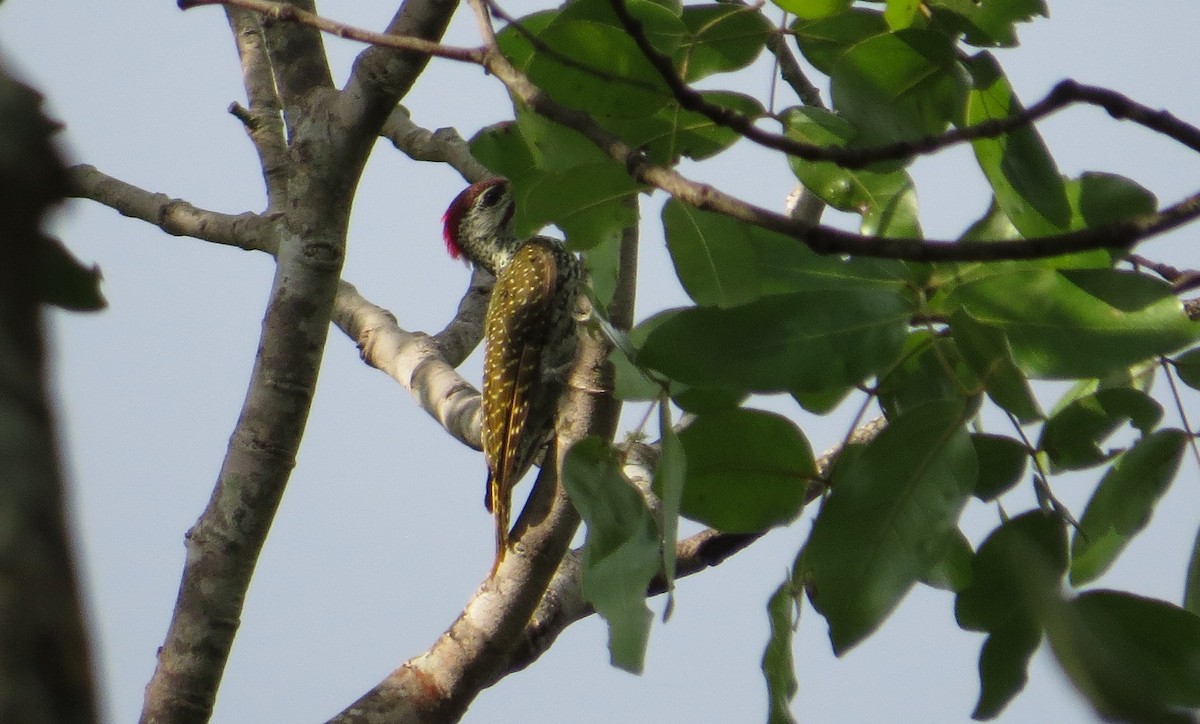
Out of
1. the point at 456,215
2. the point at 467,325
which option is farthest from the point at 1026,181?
the point at 456,215

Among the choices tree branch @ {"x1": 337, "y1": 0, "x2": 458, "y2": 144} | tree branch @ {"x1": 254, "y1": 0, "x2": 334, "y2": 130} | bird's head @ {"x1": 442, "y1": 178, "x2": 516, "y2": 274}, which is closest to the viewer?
tree branch @ {"x1": 337, "y1": 0, "x2": 458, "y2": 144}

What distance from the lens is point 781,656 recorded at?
142 centimetres

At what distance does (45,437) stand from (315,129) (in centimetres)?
168

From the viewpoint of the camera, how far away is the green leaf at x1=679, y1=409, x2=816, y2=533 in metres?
1.42

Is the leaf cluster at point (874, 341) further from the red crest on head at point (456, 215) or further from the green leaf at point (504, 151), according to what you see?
the red crest on head at point (456, 215)

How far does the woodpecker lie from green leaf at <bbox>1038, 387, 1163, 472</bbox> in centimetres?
285

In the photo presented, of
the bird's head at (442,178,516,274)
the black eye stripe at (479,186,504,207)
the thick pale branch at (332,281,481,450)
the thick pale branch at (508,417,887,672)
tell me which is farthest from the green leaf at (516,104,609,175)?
the black eye stripe at (479,186,504,207)

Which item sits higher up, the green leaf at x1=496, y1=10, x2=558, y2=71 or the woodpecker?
the woodpecker

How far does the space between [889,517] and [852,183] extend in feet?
1.78

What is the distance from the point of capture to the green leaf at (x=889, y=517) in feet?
4.03

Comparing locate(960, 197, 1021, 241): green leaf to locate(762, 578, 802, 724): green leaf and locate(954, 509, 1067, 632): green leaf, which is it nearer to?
locate(954, 509, 1067, 632): green leaf

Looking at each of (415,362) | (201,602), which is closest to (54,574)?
(201,602)

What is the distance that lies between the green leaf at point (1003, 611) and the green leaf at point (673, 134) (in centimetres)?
54

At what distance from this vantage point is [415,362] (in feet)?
12.5
